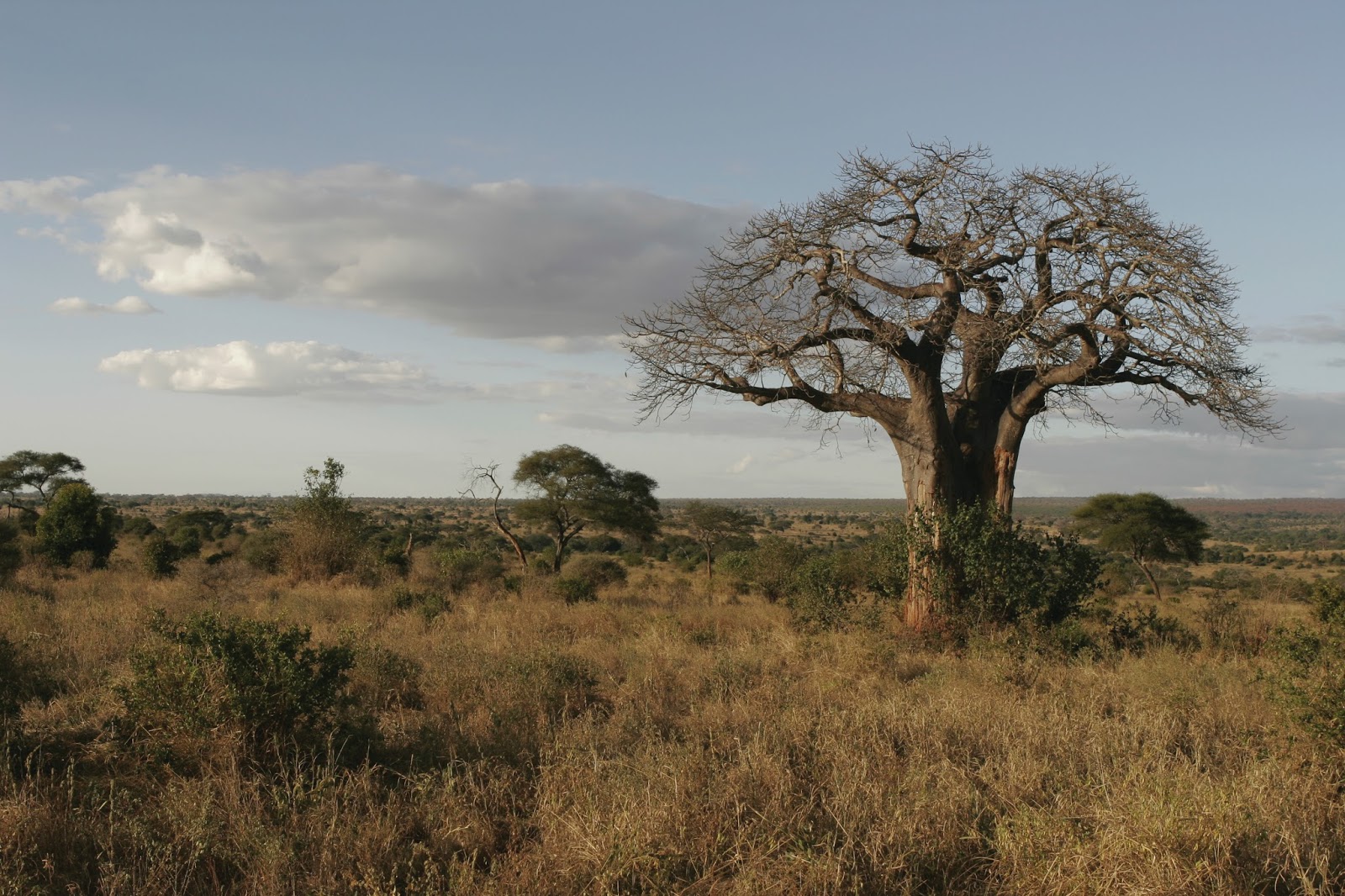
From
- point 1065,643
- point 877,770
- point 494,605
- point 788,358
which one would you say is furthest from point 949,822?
point 494,605

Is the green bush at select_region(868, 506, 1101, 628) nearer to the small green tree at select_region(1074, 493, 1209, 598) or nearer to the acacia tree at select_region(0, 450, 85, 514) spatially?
the small green tree at select_region(1074, 493, 1209, 598)

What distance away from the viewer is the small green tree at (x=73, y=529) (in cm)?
2059

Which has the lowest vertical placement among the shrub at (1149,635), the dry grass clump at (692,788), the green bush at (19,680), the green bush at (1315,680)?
the shrub at (1149,635)

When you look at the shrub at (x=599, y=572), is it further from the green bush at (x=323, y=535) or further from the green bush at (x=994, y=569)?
the green bush at (x=994, y=569)

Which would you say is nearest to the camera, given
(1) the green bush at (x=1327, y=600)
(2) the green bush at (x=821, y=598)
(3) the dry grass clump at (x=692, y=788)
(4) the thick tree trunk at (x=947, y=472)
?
(3) the dry grass clump at (x=692, y=788)

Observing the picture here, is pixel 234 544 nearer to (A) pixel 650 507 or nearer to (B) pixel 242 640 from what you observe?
(A) pixel 650 507

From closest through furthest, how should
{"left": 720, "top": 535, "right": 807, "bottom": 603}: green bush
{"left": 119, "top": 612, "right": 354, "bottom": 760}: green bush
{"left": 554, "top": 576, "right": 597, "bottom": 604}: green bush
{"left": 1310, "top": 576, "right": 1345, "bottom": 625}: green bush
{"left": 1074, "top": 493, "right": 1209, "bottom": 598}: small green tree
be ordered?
{"left": 119, "top": 612, "right": 354, "bottom": 760}: green bush < {"left": 1310, "top": 576, "right": 1345, "bottom": 625}: green bush < {"left": 554, "top": 576, "right": 597, "bottom": 604}: green bush < {"left": 720, "top": 535, "right": 807, "bottom": 603}: green bush < {"left": 1074, "top": 493, "right": 1209, "bottom": 598}: small green tree

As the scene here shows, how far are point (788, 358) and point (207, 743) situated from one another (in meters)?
7.83

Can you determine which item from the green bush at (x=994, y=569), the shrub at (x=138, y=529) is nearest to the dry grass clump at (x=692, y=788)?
the green bush at (x=994, y=569)

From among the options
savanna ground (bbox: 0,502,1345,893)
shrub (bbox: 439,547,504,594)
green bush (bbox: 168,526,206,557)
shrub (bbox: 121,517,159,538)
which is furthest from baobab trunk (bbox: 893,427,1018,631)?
shrub (bbox: 121,517,159,538)

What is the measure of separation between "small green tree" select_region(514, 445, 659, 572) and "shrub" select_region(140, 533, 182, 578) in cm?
1312

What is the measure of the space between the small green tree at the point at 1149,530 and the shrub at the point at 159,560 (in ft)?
92.3

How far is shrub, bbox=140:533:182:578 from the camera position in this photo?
1850 centimetres

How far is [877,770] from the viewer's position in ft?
16.3
